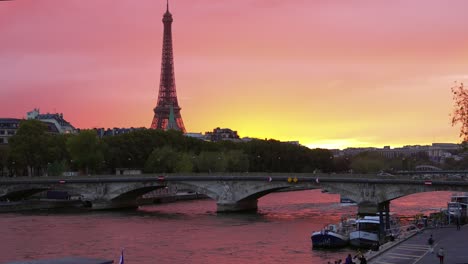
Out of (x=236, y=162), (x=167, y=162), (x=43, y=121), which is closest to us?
(x=167, y=162)

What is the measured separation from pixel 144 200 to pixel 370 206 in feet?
95.2

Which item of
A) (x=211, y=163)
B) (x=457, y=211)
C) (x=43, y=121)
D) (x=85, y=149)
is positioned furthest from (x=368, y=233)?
(x=43, y=121)

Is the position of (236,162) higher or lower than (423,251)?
higher

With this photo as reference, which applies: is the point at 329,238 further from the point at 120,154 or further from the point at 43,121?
the point at 43,121

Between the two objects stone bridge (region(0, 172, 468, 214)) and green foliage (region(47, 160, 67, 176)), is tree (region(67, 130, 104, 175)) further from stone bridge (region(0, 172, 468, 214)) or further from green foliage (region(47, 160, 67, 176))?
stone bridge (region(0, 172, 468, 214))

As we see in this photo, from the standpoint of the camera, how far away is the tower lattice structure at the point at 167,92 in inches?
5172

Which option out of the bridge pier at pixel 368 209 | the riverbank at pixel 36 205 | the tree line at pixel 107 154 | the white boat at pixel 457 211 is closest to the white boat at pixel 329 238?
the white boat at pixel 457 211

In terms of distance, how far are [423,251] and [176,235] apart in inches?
703

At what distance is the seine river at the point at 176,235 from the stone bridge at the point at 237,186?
217 centimetres

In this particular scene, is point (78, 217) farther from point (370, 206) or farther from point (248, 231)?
point (370, 206)

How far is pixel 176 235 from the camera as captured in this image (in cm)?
4378

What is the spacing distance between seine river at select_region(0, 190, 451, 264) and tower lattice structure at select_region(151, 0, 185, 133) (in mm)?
71387

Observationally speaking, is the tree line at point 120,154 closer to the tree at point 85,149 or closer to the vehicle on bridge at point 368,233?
the tree at point 85,149

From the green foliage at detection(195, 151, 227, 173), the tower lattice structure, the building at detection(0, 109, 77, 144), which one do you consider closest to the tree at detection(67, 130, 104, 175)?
the green foliage at detection(195, 151, 227, 173)
